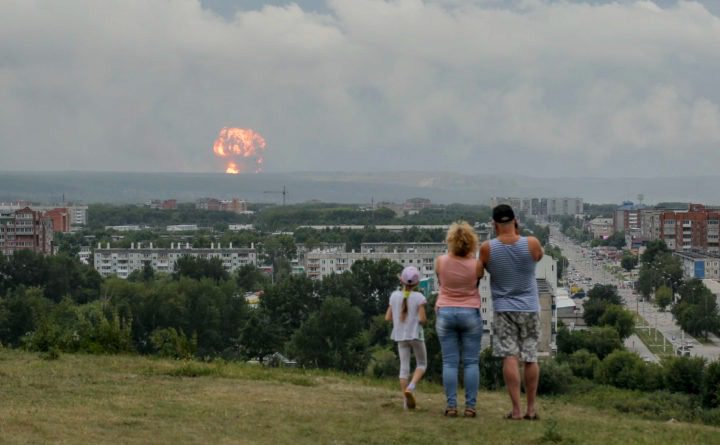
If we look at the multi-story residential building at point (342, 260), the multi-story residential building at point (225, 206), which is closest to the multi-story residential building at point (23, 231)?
the multi-story residential building at point (342, 260)

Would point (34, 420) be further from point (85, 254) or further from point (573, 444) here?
point (85, 254)

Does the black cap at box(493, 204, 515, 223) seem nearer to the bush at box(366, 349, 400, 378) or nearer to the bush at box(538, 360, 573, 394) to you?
the bush at box(538, 360, 573, 394)

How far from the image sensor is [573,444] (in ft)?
23.7

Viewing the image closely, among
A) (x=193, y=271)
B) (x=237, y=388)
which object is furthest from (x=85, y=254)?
(x=237, y=388)

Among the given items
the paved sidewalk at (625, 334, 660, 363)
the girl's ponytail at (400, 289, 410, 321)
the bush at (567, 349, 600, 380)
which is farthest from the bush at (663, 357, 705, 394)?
the girl's ponytail at (400, 289, 410, 321)

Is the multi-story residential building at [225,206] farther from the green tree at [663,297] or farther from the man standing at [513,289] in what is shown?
the man standing at [513,289]

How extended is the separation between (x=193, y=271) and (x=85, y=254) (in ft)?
108

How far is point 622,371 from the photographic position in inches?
1221

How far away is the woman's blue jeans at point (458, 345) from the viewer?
8078mm

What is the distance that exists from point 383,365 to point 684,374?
22.4ft

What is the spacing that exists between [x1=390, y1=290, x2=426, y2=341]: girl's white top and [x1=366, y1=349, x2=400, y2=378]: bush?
40.5 feet

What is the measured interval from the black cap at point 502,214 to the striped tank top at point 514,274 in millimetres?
143

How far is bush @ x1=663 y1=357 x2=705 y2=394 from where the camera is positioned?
26.5 metres

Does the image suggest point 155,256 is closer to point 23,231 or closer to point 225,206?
point 23,231
